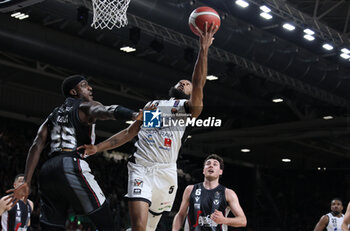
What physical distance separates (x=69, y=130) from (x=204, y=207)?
2422 mm

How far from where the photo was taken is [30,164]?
5.14 metres

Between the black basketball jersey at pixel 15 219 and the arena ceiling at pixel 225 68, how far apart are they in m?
3.99

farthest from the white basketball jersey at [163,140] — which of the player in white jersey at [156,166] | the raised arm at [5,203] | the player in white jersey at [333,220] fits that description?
the player in white jersey at [333,220]

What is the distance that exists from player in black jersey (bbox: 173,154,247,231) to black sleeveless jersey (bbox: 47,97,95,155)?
7.14 ft

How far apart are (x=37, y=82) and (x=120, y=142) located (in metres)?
13.9

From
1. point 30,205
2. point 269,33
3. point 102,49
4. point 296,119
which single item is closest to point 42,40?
point 102,49

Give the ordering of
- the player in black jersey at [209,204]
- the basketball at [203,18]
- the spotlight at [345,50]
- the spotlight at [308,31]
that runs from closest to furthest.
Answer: the basketball at [203,18], the player in black jersey at [209,204], the spotlight at [308,31], the spotlight at [345,50]

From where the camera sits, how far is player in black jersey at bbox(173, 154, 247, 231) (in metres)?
6.68

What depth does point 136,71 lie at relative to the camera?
49.9ft

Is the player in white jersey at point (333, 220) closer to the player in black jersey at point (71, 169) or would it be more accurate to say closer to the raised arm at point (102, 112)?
the player in black jersey at point (71, 169)

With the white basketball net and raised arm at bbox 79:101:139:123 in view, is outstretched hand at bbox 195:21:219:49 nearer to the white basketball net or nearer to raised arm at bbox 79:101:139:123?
raised arm at bbox 79:101:139:123

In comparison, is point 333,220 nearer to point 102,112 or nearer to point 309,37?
point 309,37

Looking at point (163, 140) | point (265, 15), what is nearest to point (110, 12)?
point (163, 140)

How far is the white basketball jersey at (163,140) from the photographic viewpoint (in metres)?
5.90
